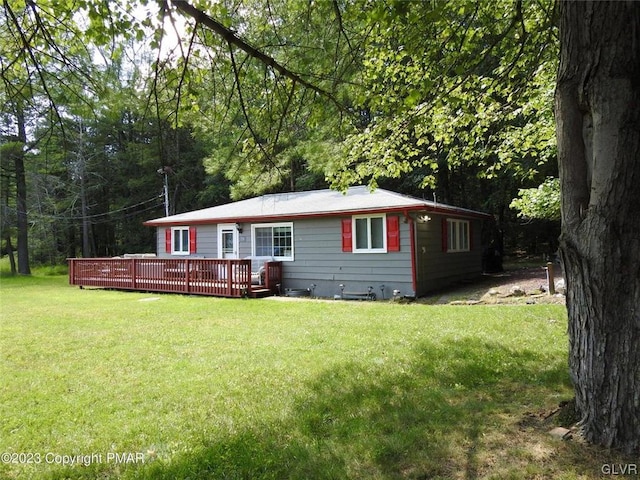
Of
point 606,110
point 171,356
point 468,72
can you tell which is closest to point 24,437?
point 171,356

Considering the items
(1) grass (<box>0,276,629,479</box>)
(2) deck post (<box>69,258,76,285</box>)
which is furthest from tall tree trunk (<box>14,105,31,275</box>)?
(1) grass (<box>0,276,629,479</box>)

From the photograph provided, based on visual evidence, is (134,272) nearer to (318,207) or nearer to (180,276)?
(180,276)

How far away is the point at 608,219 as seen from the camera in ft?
7.65

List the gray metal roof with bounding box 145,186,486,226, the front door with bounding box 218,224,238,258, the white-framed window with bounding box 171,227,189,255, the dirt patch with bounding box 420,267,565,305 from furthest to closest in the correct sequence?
1. the white-framed window with bounding box 171,227,189,255
2. the front door with bounding box 218,224,238,258
3. the gray metal roof with bounding box 145,186,486,226
4. the dirt patch with bounding box 420,267,565,305

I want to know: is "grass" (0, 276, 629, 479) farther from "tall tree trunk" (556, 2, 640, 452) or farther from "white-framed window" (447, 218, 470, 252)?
"white-framed window" (447, 218, 470, 252)

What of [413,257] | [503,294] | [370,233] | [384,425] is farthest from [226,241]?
[384,425]

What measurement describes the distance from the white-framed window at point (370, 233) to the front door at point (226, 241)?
180 inches

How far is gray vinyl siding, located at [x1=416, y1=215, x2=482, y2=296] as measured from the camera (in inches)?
411

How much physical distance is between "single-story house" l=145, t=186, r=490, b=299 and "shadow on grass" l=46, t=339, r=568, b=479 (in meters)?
6.05

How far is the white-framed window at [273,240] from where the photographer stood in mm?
12414

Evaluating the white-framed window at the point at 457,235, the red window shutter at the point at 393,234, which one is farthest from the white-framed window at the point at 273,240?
the white-framed window at the point at 457,235

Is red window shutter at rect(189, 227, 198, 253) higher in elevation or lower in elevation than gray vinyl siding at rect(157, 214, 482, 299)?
higher

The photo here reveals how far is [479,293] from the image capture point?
10.1m

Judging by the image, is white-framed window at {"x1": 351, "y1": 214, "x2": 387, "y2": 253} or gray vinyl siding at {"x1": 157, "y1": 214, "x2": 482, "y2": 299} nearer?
gray vinyl siding at {"x1": 157, "y1": 214, "x2": 482, "y2": 299}
